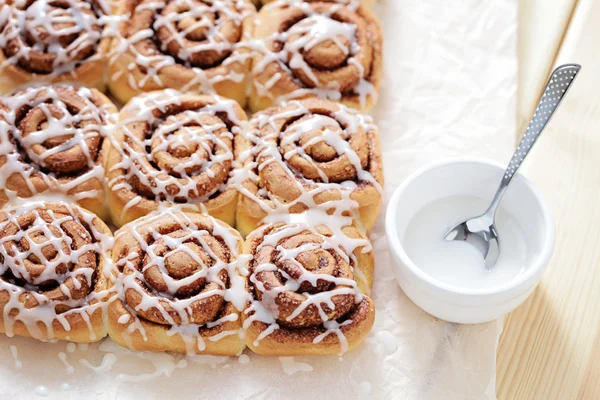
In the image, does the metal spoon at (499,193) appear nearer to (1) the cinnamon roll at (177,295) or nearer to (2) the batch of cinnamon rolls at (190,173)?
(2) the batch of cinnamon rolls at (190,173)

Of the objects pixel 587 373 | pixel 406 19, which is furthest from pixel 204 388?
pixel 406 19

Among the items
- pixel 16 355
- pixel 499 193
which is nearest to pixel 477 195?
pixel 499 193

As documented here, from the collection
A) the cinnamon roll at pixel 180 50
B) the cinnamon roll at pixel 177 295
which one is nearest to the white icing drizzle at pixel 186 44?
the cinnamon roll at pixel 180 50

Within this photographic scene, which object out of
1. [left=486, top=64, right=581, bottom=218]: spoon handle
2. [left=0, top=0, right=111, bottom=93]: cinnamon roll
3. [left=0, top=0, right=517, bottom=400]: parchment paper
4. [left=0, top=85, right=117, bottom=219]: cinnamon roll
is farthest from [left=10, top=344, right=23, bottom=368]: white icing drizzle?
[left=486, top=64, right=581, bottom=218]: spoon handle

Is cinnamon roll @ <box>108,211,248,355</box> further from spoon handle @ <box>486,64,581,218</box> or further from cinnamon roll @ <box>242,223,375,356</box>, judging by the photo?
spoon handle @ <box>486,64,581,218</box>

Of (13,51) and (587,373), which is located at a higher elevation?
(13,51)

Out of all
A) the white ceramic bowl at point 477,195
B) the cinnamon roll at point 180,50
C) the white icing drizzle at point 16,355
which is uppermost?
the cinnamon roll at point 180,50

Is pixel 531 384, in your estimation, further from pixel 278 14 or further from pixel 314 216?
pixel 278 14
